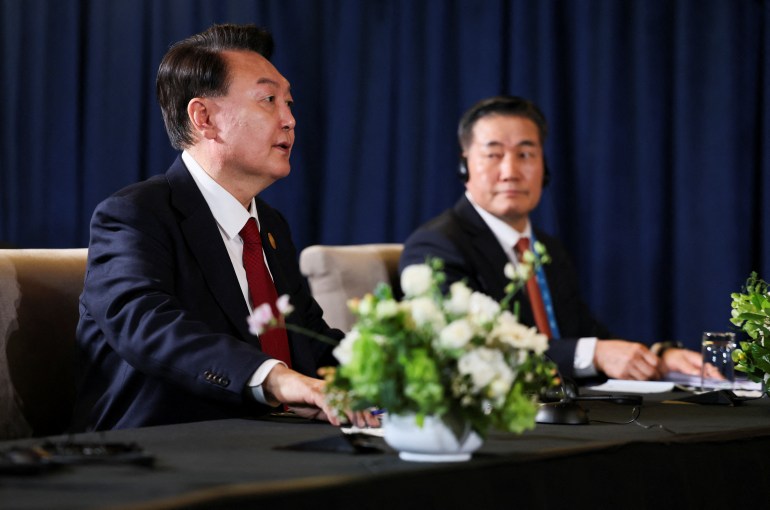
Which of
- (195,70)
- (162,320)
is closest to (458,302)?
(162,320)

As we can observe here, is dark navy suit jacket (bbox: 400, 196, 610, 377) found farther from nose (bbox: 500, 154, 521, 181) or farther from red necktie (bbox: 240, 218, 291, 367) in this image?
red necktie (bbox: 240, 218, 291, 367)

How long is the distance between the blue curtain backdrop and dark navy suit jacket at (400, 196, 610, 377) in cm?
80

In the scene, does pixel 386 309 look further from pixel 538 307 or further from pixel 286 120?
pixel 538 307

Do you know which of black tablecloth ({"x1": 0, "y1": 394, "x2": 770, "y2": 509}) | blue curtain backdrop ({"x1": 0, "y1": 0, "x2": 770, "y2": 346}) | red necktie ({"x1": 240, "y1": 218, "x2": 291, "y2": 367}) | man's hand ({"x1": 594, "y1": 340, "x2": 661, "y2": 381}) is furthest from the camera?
blue curtain backdrop ({"x1": 0, "y1": 0, "x2": 770, "y2": 346})

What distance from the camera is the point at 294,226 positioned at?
157 inches

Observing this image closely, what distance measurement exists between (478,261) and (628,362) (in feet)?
2.00

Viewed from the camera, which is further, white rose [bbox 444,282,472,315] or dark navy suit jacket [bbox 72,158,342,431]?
dark navy suit jacket [bbox 72,158,342,431]

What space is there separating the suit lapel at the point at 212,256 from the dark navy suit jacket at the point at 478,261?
3.31 ft

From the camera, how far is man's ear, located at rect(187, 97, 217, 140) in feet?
7.77

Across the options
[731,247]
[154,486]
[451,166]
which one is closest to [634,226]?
[731,247]

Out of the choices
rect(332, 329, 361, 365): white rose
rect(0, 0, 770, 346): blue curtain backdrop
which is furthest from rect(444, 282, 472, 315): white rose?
rect(0, 0, 770, 346): blue curtain backdrop

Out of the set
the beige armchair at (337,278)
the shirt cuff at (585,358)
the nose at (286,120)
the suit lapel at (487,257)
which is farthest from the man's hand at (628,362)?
the nose at (286,120)

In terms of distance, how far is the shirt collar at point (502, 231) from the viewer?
3.35 m

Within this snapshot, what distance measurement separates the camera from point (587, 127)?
419 cm
